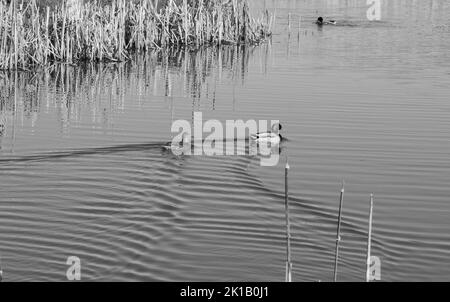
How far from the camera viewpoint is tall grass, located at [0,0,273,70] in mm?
23109

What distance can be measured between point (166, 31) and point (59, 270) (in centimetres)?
1933

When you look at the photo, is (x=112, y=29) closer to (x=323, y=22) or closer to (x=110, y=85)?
(x=110, y=85)

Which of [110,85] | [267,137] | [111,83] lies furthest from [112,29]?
[267,137]

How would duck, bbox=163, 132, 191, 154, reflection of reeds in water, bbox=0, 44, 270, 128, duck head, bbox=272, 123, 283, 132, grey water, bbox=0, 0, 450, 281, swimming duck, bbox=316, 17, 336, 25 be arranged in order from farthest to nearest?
swimming duck, bbox=316, 17, 336, 25 < reflection of reeds in water, bbox=0, 44, 270, 128 < duck head, bbox=272, 123, 283, 132 < duck, bbox=163, 132, 191, 154 < grey water, bbox=0, 0, 450, 281

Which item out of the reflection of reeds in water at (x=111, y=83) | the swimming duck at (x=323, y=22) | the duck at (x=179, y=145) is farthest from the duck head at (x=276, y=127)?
the swimming duck at (x=323, y=22)

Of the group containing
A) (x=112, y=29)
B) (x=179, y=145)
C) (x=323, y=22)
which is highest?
(x=323, y=22)

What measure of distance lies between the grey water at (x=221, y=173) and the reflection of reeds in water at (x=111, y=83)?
67 millimetres

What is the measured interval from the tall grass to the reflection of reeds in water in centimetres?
40

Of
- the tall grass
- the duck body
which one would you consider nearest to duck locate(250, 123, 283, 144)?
the duck body

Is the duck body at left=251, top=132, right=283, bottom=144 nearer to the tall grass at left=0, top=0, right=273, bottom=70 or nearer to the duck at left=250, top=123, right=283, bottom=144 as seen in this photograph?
the duck at left=250, top=123, right=283, bottom=144

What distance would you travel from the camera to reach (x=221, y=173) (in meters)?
14.3

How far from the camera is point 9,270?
977 centimetres

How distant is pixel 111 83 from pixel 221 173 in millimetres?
9395
